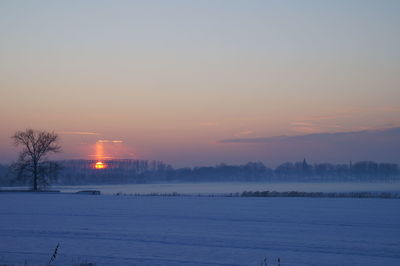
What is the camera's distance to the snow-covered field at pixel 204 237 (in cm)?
1636

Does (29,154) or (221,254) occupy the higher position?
(29,154)

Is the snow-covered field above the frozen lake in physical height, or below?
above

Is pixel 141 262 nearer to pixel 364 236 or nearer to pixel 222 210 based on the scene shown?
pixel 364 236

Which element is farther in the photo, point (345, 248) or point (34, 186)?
point (34, 186)

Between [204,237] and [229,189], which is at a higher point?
[204,237]

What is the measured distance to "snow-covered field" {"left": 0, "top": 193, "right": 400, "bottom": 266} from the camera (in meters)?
16.4

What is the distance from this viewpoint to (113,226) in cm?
2552

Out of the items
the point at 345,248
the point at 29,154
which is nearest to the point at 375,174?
the point at 29,154

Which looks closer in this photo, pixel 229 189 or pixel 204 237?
pixel 204 237

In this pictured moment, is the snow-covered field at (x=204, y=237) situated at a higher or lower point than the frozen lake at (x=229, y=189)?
higher

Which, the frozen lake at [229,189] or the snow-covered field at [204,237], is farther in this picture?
the frozen lake at [229,189]

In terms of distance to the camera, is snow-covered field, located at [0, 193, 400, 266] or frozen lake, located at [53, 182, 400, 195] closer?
snow-covered field, located at [0, 193, 400, 266]

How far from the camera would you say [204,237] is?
69.4 feet

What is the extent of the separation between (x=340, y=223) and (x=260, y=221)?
14.2ft
